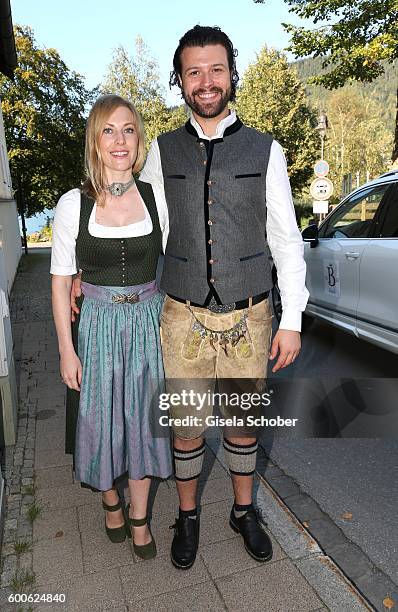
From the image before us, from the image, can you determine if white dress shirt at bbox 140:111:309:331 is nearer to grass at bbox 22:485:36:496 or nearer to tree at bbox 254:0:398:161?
grass at bbox 22:485:36:496

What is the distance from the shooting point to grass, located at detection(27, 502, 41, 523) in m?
2.78

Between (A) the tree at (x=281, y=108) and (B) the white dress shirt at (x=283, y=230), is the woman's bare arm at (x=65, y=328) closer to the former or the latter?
(B) the white dress shirt at (x=283, y=230)

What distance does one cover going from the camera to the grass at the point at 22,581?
2.26m

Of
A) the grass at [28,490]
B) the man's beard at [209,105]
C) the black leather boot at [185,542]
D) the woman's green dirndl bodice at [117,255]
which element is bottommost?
the grass at [28,490]

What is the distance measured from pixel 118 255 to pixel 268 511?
1627 mm

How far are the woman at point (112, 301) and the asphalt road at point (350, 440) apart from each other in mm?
1159

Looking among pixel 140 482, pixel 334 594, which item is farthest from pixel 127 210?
pixel 334 594

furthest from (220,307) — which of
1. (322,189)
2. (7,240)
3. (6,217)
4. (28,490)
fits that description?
(322,189)

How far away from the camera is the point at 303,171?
34.2 meters

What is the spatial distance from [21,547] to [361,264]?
3.53 meters

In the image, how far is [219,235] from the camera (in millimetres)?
2219

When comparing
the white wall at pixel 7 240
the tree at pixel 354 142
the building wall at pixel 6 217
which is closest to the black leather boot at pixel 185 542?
the white wall at pixel 7 240

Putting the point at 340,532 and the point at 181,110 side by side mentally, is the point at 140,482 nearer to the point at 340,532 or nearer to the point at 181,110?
the point at 340,532

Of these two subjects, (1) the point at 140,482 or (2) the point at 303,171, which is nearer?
(1) the point at 140,482
